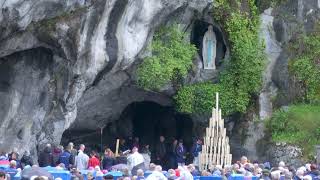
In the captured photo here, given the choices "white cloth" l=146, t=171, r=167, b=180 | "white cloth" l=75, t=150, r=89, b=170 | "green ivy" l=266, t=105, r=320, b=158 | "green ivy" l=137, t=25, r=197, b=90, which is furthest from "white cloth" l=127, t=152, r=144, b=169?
"green ivy" l=266, t=105, r=320, b=158

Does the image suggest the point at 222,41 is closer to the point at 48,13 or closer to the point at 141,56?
the point at 141,56

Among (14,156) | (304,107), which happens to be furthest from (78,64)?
(304,107)

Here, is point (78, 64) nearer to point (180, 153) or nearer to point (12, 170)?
point (180, 153)

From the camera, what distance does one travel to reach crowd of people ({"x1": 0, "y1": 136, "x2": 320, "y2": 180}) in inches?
964

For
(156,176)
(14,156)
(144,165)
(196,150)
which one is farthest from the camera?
(196,150)

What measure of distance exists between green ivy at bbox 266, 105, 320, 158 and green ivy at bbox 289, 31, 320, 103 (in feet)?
2.41

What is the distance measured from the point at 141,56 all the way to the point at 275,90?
5401mm

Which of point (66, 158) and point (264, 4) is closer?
point (66, 158)

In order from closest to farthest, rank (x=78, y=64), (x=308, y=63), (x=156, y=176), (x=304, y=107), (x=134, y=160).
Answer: (x=156, y=176)
(x=134, y=160)
(x=78, y=64)
(x=304, y=107)
(x=308, y=63)

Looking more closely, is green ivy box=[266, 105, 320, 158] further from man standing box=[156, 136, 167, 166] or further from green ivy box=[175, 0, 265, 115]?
man standing box=[156, 136, 167, 166]

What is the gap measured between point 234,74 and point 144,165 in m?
8.60

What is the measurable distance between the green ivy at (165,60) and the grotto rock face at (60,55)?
78 cm

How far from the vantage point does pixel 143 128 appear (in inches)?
1542

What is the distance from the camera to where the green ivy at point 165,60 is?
112ft
